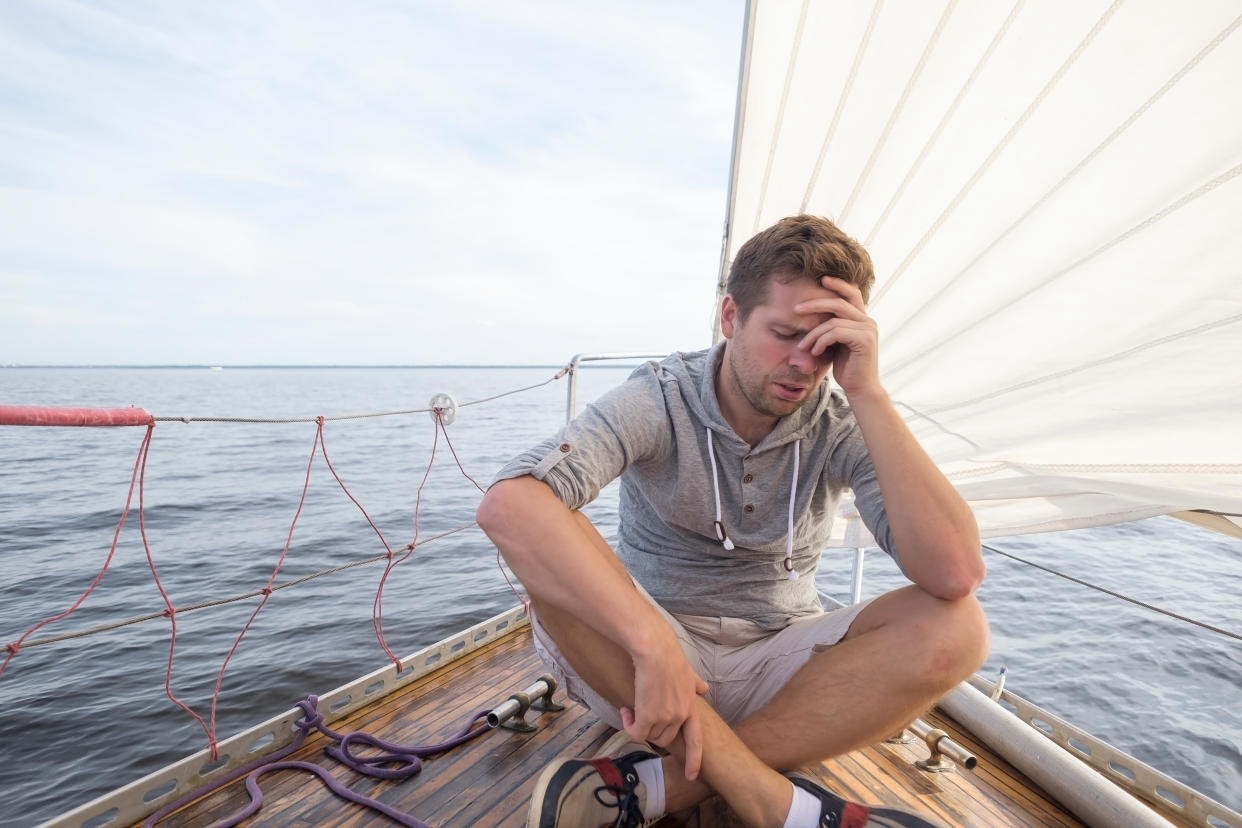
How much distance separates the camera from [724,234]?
7.64 feet

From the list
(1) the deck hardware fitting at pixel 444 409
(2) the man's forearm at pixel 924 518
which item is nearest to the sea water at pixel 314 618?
(1) the deck hardware fitting at pixel 444 409

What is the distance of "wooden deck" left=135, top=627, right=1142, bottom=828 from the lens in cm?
152

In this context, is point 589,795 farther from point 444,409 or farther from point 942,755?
point 444,409

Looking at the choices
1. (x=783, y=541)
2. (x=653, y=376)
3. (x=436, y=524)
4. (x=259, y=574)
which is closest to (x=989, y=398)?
(x=783, y=541)

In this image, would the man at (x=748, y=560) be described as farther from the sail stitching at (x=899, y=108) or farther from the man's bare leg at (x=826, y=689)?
the sail stitching at (x=899, y=108)

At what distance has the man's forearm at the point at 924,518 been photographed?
4.16 feet

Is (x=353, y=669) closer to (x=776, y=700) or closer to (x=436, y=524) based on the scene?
(x=776, y=700)

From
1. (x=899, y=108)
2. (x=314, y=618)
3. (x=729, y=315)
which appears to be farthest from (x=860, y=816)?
(x=314, y=618)

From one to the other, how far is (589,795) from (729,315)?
101 cm

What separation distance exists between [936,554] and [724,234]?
4.51 feet

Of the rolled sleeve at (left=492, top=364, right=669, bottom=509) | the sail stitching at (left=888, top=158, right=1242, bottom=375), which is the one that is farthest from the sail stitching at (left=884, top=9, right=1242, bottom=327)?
the rolled sleeve at (left=492, top=364, right=669, bottom=509)

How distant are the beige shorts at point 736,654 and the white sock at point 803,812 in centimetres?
26

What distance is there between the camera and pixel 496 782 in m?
1.66

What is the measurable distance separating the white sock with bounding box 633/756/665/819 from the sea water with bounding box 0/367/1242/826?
4.32 feet
